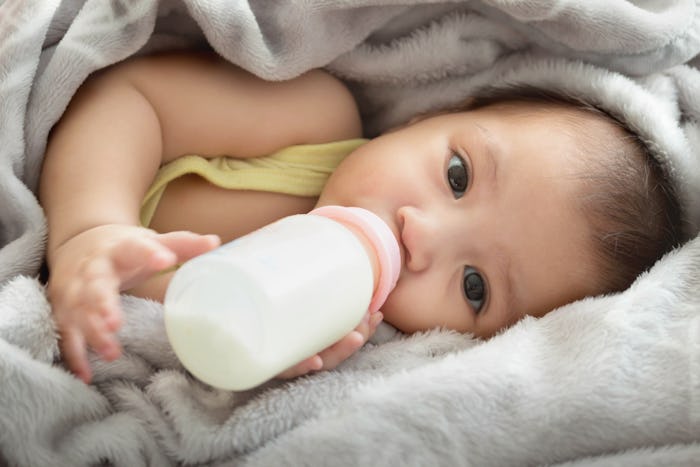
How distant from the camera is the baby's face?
97 centimetres

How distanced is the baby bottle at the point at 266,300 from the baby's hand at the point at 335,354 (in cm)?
3

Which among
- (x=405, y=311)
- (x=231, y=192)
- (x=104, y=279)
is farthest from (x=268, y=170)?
(x=104, y=279)

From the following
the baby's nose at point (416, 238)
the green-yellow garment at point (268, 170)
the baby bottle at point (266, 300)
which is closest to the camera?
the baby bottle at point (266, 300)

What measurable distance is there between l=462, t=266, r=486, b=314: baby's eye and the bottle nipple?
5.8 inches

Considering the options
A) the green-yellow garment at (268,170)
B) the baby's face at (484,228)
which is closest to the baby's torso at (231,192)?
the green-yellow garment at (268,170)

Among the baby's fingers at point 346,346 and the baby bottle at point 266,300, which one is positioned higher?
the baby bottle at point 266,300

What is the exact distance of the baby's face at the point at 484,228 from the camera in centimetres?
97

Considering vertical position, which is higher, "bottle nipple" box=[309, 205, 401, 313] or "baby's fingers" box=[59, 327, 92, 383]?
"bottle nipple" box=[309, 205, 401, 313]

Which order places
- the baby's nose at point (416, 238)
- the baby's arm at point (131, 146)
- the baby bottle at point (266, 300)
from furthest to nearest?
the baby's nose at point (416, 238) → the baby's arm at point (131, 146) → the baby bottle at point (266, 300)

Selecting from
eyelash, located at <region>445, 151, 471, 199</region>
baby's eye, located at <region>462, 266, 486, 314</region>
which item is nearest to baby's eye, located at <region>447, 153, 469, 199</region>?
eyelash, located at <region>445, 151, 471, 199</region>

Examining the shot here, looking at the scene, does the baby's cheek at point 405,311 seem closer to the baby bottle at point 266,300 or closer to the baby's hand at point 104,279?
the baby bottle at point 266,300

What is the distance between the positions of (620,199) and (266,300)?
55 cm

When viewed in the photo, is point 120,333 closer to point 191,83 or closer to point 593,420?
point 191,83

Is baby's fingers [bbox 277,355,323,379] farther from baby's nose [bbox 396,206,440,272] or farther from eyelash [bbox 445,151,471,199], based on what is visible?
eyelash [bbox 445,151,471,199]
